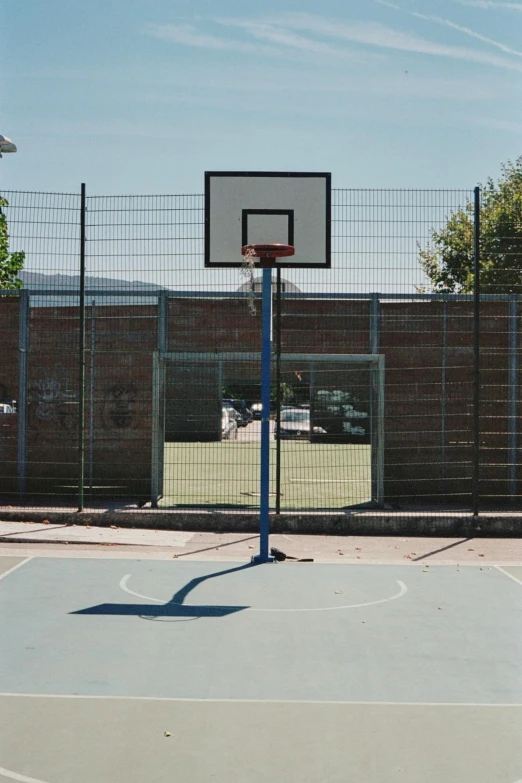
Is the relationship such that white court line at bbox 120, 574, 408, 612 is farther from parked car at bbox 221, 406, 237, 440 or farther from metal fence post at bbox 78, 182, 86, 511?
parked car at bbox 221, 406, 237, 440

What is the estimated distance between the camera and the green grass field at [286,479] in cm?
1567

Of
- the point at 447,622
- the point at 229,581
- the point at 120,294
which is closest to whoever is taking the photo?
the point at 447,622

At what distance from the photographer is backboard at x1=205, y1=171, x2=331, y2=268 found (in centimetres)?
1296

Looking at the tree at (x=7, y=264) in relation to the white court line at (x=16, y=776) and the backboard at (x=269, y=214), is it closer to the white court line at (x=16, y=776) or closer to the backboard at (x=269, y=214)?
the backboard at (x=269, y=214)

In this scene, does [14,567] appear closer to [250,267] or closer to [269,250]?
[250,267]

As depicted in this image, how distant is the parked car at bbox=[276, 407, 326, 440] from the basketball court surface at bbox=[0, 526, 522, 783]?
11.2ft

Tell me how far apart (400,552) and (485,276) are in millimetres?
9436

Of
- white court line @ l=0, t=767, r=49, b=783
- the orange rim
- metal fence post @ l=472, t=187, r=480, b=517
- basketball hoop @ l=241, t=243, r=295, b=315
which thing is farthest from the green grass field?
white court line @ l=0, t=767, r=49, b=783

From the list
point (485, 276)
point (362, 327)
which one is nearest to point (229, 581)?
point (362, 327)

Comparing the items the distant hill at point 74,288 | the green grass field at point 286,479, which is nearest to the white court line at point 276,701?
the green grass field at point 286,479

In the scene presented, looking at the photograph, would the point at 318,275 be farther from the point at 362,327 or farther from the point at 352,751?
the point at 352,751

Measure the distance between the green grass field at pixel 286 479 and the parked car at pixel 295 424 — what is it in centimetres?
18

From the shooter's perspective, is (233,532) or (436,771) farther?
(233,532)

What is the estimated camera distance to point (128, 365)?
16062mm
